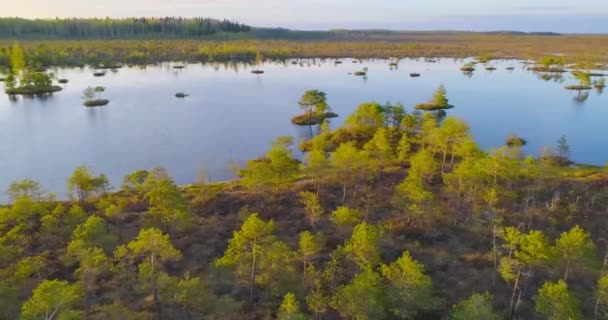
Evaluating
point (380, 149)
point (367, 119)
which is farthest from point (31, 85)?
point (380, 149)

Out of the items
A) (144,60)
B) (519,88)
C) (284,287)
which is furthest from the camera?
(144,60)

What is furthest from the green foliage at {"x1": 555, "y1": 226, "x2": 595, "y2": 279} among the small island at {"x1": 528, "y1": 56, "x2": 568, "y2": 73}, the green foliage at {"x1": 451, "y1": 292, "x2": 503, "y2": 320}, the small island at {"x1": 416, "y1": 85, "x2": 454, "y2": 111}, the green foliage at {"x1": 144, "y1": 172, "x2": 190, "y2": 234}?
the small island at {"x1": 528, "y1": 56, "x2": 568, "y2": 73}

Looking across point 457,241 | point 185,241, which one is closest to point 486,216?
point 457,241

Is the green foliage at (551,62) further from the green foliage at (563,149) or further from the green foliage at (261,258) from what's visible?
the green foliage at (261,258)

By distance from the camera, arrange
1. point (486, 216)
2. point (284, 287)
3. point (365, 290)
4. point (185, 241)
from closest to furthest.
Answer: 1. point (365, 290)
2. point (284, 287)
3. point (185, 241)
4. point (486, 216)

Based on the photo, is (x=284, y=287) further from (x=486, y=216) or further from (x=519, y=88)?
(x=519, y=88)

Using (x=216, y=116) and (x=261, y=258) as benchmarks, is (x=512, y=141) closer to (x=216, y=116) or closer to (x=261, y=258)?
(x=216, y=116)
